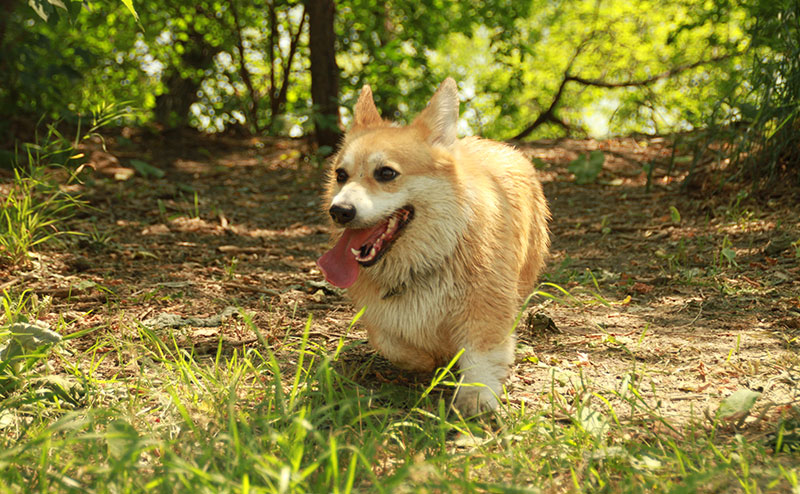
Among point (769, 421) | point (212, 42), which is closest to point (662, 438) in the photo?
point (769, 421)

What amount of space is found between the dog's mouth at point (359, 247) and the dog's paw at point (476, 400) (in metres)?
0.70

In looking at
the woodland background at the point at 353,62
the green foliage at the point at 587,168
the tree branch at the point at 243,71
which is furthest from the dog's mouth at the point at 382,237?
the tree branch at the point at 243,71

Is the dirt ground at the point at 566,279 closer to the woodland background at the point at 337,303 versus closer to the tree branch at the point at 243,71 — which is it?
the woodland background at the point at 337,303

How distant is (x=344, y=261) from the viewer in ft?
10.0

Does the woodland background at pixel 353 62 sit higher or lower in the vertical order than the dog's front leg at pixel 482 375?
higher

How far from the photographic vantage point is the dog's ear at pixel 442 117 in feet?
10.8

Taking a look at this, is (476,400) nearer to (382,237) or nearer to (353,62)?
(382,237)

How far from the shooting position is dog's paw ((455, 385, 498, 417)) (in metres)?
2.77

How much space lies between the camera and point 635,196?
705 centimetres

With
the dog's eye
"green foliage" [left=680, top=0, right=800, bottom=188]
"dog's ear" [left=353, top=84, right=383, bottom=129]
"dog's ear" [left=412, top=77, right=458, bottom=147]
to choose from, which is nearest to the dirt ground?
"green foliage" [left=680, top=0, right=800, bottom=188]

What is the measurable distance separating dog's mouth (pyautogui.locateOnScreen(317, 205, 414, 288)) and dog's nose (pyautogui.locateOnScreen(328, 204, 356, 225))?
189 mm

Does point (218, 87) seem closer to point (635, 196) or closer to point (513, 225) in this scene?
point (635, 196)

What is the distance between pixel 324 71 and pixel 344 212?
667 cm

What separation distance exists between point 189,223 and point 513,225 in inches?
151
